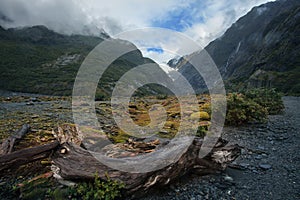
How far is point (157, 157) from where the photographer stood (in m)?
5.38

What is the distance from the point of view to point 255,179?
5.62 metres

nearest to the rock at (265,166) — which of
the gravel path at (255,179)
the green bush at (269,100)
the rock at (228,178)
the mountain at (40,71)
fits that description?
the gravel path at (255,179)

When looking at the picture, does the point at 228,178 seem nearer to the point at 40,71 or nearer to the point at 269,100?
the point at 269,100

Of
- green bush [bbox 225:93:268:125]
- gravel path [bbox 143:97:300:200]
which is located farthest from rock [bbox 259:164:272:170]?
green bush [bbox 225:93:268:125]

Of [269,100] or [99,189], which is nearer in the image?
[99,189]

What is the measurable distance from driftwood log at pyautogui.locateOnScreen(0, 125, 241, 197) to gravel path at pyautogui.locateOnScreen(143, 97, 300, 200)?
0.29m

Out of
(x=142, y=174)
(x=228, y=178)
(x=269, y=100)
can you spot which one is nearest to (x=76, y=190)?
(x=142, y=174)

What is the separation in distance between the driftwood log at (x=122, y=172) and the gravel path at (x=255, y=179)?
290 millimetres

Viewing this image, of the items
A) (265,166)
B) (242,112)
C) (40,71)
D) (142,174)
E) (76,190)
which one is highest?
(40,71)

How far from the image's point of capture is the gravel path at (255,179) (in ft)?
15.7

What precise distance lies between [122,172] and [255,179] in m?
3.85

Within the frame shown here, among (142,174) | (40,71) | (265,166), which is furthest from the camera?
(40,71)

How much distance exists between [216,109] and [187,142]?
860 cm

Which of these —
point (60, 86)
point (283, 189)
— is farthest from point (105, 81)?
point (283, 189)
